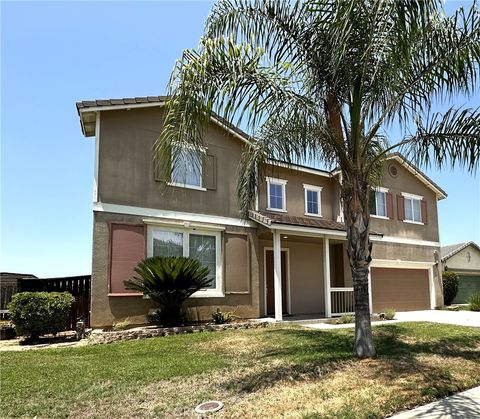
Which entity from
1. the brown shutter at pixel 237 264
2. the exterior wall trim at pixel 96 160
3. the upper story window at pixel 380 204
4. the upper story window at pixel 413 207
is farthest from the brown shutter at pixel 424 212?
the exterior wall trim at pixel 96 160

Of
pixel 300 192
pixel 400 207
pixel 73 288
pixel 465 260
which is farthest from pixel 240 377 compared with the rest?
pixel 465 260

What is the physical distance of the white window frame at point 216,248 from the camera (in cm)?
1361

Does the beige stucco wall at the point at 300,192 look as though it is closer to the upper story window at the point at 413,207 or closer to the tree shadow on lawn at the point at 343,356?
the upper story window at the point at 413,207

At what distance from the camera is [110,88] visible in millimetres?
13383

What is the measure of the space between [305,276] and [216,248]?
210 inches

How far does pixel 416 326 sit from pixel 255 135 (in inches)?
324

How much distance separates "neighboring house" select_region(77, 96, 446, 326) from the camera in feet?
41.9

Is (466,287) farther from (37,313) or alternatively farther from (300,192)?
(37,313)

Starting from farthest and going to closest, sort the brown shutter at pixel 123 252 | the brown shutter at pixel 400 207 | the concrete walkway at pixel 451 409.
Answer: the brown shutter at pixel 400 207 < the brown shutter at pixel 123 252 < the concrete walkway at pixel 451 409

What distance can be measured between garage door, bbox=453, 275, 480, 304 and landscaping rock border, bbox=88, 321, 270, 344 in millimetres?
19015

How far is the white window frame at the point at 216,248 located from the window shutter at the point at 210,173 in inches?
63.5

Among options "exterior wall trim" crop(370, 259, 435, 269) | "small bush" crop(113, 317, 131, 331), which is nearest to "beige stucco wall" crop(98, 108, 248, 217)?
"small bush" crop(113, 317, 131, 331)

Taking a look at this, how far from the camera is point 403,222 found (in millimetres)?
21422

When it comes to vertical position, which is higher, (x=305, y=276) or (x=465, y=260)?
(x=465, y=260)
